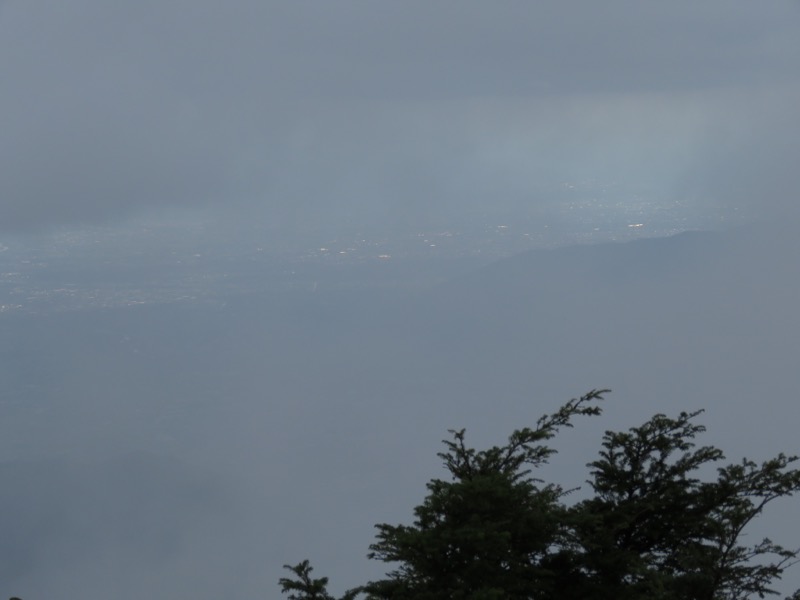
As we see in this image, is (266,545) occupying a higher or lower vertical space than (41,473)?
lower

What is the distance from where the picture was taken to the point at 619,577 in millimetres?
12484

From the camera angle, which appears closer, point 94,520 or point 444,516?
point 444,516

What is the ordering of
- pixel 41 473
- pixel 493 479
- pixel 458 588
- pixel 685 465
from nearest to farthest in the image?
pixel 458 588
pixel 493 479
pixel 685 465
pixel 41 473

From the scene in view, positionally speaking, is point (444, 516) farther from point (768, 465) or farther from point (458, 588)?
point (768, 465)

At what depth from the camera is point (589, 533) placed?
1276 cm

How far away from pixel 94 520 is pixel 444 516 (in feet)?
567

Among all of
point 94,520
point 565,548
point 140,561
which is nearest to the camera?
point 565,548

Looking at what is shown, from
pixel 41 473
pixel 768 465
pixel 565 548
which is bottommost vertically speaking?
pixel 565 548

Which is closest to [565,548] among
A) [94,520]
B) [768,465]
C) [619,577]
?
[619,577]

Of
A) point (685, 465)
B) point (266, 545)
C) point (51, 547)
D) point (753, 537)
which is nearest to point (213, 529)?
point (266, 545)

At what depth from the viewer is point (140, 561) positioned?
159 m

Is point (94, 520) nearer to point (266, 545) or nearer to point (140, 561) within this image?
point (140, 561)

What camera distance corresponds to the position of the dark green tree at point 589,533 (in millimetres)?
11344

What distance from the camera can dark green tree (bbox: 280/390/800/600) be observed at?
1134cm
